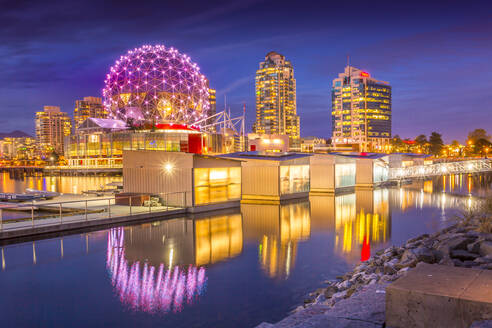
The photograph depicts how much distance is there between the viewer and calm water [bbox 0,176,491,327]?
7.68m

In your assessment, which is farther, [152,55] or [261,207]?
[152,55]

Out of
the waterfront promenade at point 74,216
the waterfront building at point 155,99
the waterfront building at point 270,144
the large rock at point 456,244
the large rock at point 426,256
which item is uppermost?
the waterfront building at point 155,99

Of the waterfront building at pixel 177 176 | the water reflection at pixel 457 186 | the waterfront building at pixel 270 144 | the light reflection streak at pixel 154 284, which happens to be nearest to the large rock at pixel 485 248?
the light reflection streak at pixel 154 284

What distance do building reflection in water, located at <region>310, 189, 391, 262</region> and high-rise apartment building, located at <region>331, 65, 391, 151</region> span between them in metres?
144

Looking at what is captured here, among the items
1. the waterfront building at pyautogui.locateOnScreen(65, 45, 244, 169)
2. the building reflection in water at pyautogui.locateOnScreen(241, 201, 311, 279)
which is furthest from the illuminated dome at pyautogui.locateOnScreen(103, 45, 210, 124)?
the building reflection in water at pyautogui.locateOnScreen(241, 201, 311, 279)

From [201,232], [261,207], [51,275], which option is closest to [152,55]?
[261,207]

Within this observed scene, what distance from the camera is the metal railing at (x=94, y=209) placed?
637 inches

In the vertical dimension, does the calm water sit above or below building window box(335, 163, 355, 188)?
below

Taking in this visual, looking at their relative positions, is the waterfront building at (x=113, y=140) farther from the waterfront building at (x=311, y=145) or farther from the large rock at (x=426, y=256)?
the waterfront building at (x=311, y=145)

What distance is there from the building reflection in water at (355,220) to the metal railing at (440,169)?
12.7m

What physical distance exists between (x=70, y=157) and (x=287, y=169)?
7427 cm

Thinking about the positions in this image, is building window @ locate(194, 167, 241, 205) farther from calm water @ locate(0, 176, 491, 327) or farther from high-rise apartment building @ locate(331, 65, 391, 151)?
high-rise apartment building @ locate(331, 65, 391, 151)

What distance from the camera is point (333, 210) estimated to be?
22031 millimetres

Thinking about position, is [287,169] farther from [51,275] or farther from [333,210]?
[51,275]
